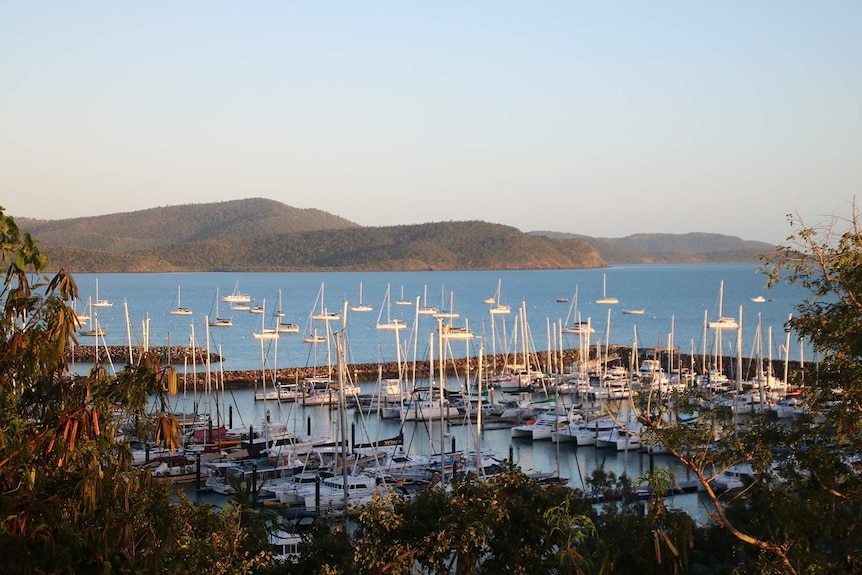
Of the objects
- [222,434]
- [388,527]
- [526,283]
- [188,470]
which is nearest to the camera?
[388,527]

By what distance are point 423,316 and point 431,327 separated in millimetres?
9458

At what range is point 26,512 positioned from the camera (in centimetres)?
702

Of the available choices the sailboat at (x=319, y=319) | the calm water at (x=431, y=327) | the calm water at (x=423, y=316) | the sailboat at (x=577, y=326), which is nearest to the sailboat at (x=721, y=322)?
the calm water at (x=431, y=327)

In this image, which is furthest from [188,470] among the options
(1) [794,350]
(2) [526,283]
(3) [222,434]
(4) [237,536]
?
(2) [526,283]

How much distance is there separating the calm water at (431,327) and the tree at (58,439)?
8909mm

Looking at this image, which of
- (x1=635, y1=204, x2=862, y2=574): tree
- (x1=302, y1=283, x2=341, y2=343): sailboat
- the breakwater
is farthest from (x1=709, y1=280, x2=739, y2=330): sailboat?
(x1=635, y1=204, x2=862, y2=574): tree

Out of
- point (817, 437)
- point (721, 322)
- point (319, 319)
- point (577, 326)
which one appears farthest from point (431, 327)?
point (817, 437)

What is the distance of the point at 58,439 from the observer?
7.09 meters

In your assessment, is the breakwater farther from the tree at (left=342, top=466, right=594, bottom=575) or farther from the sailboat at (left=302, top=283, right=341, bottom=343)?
the tree at (left=342, top=466, right=594, bottom=575)

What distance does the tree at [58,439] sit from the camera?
680 cm

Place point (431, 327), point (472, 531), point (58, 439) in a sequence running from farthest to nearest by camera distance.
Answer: point (431, 327)
point (472, 531)
point (58, 439)

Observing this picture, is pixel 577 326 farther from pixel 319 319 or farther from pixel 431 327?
pixel 319 319

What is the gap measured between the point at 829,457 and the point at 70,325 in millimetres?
7380

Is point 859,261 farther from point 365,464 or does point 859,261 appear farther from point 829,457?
point 365,464
